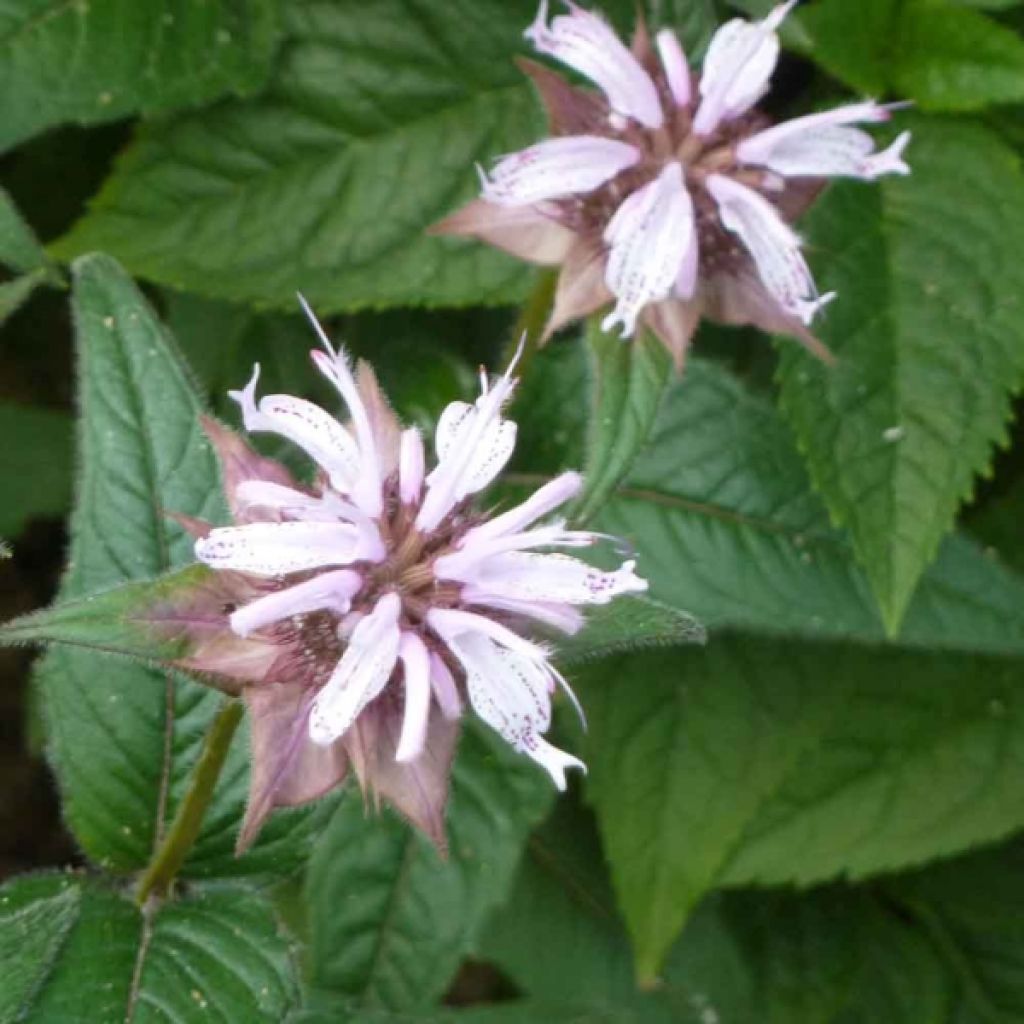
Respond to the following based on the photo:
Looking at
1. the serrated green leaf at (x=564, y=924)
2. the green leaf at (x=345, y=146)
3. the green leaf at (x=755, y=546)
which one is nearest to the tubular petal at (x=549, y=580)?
the green leaf at (x=755, y=546)

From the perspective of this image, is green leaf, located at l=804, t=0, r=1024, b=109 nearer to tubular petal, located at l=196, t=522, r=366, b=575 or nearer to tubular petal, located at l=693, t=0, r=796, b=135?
tubular petal, located at l=693, t=0, r=796, b=135

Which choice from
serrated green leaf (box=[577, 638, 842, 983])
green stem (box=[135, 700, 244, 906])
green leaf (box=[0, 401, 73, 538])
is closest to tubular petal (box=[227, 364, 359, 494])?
green stem (box=[135, 700, 244, 906])

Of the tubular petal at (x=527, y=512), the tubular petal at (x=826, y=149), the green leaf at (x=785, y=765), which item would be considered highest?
the tubular petal at (x=826, y=149)

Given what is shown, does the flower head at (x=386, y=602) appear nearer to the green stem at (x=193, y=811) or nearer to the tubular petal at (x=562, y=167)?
the green stem at (x=193, y=811)

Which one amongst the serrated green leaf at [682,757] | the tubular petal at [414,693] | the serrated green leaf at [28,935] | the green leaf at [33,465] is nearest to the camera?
the tubular petal at [414,693]

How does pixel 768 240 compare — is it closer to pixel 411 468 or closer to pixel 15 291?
pixel 411 468

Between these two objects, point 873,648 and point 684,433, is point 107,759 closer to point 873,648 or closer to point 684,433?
point 684,433

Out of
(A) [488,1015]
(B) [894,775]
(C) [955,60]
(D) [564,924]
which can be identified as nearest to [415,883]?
(A) [488,1015]
